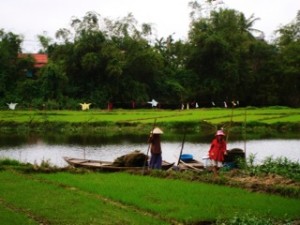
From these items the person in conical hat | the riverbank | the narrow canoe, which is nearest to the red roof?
the riverbank

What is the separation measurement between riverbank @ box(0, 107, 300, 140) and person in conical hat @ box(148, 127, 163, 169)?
17929mm

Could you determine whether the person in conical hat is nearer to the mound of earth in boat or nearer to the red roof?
the mound of earth in boat

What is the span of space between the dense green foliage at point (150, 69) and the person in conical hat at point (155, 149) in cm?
3967

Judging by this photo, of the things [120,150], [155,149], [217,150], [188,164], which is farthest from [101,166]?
[120,150]

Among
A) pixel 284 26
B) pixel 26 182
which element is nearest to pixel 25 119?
pixel 26 182

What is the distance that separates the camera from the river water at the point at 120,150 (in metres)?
27.6

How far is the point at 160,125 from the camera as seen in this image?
43094mm

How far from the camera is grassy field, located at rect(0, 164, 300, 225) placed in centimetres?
1064

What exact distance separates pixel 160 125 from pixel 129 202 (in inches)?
1215

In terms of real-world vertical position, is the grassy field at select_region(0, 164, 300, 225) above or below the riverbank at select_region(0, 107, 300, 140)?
below

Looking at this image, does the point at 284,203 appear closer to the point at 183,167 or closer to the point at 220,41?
the point at 183,167

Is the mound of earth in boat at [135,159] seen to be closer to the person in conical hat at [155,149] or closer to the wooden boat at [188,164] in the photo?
the person in conical hat at [155,149]

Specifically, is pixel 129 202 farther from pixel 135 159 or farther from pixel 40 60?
pixel 40 60

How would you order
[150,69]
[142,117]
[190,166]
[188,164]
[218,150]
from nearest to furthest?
[218,150] → [190,166] → [188,164] → [142,117] → [150,69]
